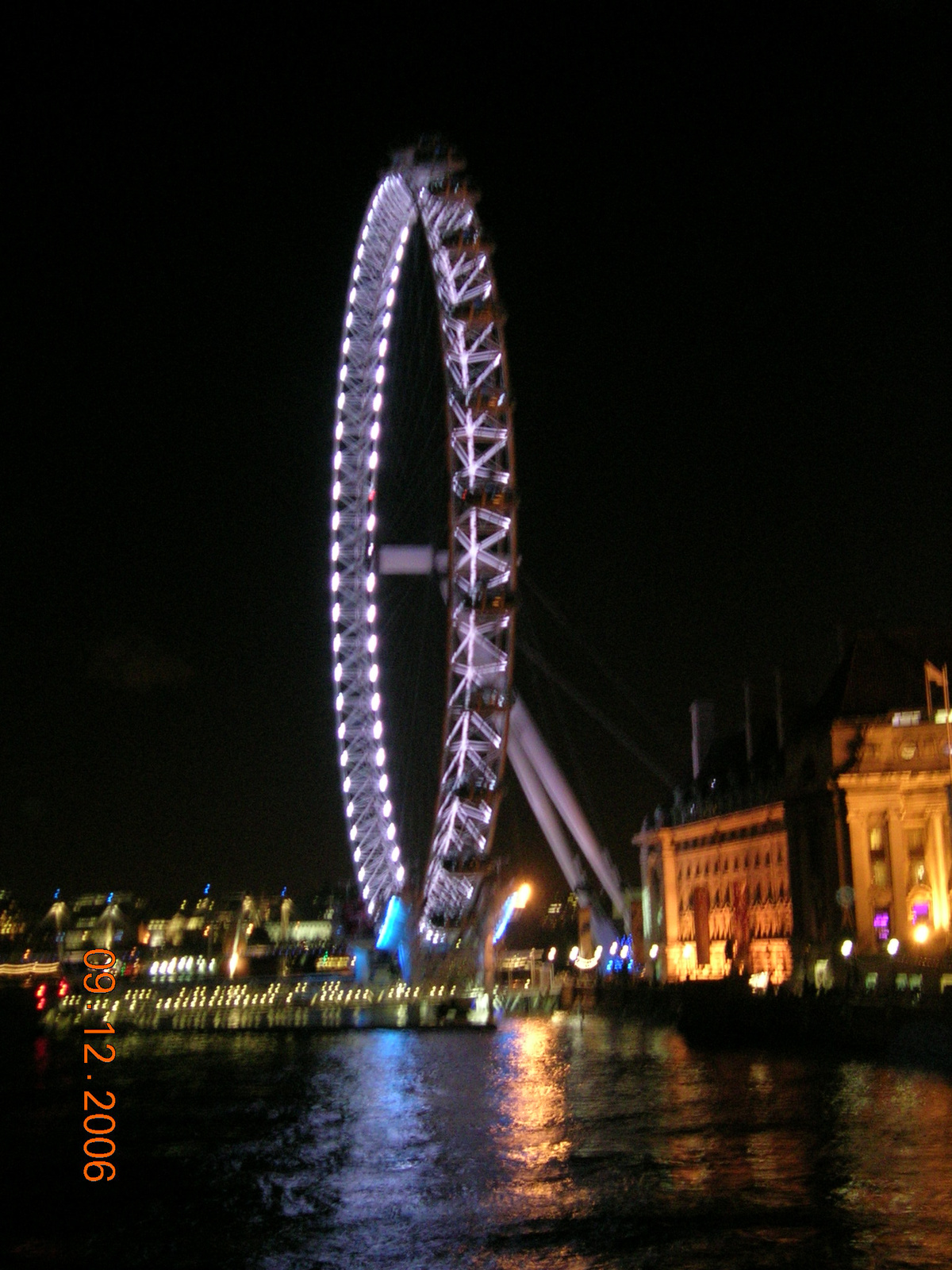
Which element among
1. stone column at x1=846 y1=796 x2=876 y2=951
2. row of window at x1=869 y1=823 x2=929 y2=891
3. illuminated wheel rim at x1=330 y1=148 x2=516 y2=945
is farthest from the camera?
row of window at x1=869 y1=823 x2=929 y2=891

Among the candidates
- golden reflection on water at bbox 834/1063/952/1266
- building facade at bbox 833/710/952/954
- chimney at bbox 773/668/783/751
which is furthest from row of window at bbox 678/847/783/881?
golden reflection on water at bbox 834/1063/952/1266

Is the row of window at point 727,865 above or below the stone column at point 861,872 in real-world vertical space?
above

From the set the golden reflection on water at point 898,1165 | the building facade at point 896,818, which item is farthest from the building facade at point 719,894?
the golden reflection on water at point 898,1165

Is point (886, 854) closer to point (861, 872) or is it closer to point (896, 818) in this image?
point (861, 872)

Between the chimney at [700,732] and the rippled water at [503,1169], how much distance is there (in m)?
48.3

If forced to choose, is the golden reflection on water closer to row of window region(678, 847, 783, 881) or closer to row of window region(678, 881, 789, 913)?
row of window region(678, 881, 789, 913)

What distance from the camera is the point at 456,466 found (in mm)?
41469

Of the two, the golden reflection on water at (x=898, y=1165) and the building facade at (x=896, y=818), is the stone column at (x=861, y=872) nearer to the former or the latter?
the building facade at (x=896, y=818)

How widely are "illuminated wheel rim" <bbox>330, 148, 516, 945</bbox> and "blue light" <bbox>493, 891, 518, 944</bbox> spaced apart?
8.26 m

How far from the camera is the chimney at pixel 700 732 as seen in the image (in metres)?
84.1

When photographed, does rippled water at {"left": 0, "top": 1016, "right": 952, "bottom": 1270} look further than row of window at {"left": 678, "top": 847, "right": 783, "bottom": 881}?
No

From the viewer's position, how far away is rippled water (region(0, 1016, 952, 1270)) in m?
15.5
